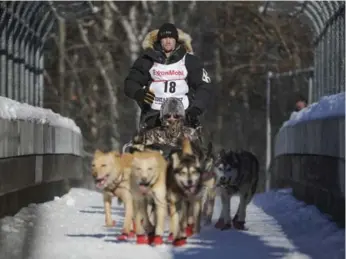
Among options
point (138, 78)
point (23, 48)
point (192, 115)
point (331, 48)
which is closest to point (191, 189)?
point (192, 115)

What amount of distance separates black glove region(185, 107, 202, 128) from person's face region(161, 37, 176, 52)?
0.73 meters

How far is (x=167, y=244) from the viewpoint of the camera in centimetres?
1272

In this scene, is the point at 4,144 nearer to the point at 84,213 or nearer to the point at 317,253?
the point at 84,213

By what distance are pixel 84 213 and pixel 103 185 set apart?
185 inches

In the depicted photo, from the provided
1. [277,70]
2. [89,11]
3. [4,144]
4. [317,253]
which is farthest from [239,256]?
[277,70]

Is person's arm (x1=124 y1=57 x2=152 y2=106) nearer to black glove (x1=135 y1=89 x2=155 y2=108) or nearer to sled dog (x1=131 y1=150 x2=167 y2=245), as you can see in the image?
black glove (x1=135 y1=89 x2=155 y2=108)

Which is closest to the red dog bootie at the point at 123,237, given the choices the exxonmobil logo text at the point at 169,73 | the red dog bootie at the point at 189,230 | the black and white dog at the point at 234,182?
the red dog bootie at the point at 189,230

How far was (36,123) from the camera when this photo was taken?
699 inches

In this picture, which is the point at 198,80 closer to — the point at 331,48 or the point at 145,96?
the point at 145,96

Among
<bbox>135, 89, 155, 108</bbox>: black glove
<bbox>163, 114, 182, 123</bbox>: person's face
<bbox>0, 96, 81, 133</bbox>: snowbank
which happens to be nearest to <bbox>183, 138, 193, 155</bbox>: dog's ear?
<bbox>163, 114, 182, 123</bbox>: person's face

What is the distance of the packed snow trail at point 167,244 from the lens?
39.7ft

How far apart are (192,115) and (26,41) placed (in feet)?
26.1

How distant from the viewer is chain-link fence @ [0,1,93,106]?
18.8 meters

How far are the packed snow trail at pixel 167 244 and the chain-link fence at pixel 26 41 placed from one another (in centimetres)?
235
